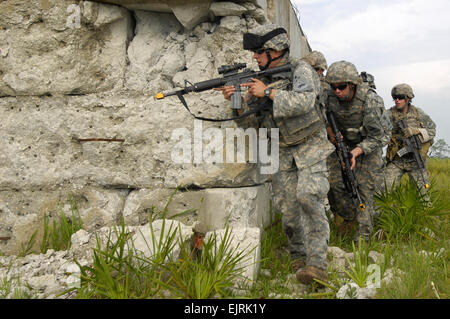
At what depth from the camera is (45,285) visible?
2.62 meters

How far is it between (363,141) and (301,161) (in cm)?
96

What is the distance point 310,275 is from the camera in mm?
2688

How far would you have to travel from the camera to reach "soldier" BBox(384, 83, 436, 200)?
191 inches

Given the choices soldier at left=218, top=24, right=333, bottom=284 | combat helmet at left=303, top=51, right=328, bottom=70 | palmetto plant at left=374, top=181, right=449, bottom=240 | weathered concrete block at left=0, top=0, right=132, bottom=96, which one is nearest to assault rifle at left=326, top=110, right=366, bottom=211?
palmetto plant at left=374, top=181, right=449, bottom=240

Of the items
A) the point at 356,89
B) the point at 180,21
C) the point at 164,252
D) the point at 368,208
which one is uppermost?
the point at 180,21

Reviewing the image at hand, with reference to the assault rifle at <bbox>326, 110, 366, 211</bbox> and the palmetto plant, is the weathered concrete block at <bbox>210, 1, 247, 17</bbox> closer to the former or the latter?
the assault rifle at <bbox>326, 110, 366, 211</bbox>

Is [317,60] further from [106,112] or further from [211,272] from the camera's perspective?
[211,272]

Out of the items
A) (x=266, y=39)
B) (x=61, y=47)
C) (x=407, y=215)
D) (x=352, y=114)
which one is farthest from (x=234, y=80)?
(x=407, y=215)

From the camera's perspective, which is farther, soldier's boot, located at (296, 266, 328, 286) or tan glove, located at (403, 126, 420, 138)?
tan glove, located at (403, 126, 420, 138)

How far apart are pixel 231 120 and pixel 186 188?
63 cm

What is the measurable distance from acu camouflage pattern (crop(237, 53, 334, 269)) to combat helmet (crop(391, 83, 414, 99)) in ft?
7.49
